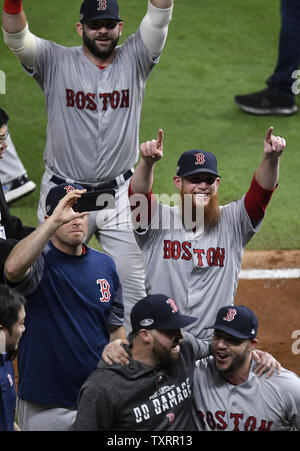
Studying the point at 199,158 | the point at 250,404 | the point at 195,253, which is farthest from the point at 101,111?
the point at 250,404

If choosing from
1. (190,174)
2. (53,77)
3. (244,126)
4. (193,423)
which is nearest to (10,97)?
(244,126)

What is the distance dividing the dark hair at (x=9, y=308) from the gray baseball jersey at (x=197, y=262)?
3.52ft

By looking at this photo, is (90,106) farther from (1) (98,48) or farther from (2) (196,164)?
(2) (196,164)

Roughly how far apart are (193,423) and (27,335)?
39.1 inches

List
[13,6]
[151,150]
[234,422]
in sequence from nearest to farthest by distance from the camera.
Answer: [234,422], [151,150], [13,6]

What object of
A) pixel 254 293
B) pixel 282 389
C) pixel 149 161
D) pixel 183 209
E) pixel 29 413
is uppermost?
pixel 149 161

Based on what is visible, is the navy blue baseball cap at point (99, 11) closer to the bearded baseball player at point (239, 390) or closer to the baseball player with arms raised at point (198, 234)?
the baseball player with arms raised at point (198, 234)

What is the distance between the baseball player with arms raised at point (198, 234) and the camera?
15.3 feet

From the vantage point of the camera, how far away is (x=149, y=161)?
452 cm

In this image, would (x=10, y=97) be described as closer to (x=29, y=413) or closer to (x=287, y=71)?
(x=287, y=71)

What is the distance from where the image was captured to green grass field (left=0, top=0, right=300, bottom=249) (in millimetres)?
8328

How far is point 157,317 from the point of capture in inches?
160

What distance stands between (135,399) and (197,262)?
1056mm

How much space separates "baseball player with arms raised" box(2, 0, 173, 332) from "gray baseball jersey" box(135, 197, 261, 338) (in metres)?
1.01
